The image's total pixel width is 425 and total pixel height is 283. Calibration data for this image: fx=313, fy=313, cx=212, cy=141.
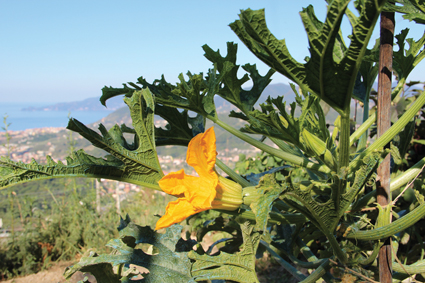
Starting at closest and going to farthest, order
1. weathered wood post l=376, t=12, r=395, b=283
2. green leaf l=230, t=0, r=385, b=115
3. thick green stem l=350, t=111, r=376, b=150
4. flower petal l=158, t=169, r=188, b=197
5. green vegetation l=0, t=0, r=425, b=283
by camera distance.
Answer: green leaf l=230, t=0, r=385, b=115 < green vegetation l=0, t=0, r=425, b=283 < flower petal l=158, t=169, r=188, b=197 < weathered wood post l=376, t=12, r=395, b=283 < thick green stem l=350, t=111, r=376, b=150

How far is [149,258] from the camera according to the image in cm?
132

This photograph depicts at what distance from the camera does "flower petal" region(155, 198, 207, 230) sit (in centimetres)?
98

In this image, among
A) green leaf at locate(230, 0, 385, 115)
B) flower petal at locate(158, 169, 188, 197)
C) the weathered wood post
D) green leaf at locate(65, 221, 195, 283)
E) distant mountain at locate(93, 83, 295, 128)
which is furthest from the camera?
distant mountain at locate(93, 83, 295, 128)

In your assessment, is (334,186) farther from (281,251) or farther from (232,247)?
(232,247)

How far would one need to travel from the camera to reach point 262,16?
895 millimetres

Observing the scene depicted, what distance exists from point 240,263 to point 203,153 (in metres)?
0.47

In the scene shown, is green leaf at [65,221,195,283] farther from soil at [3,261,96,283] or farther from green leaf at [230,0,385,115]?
soil at [3,261,96,283]

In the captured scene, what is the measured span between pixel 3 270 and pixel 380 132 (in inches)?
155

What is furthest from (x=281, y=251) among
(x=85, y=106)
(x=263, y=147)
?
(x=85, y=106)

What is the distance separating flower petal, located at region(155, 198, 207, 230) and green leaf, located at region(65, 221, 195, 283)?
0.39 metres

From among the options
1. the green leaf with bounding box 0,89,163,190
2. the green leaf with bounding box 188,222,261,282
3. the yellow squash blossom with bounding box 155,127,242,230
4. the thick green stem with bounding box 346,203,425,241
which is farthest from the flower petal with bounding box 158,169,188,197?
the thick green stem with bounding box 346,203,425,241

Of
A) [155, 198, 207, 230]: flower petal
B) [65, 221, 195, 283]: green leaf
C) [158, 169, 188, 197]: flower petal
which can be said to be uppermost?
[158, 169, 188, 197]: flower petal

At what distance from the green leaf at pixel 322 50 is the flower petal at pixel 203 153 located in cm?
31

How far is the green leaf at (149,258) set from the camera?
4.15 feet
